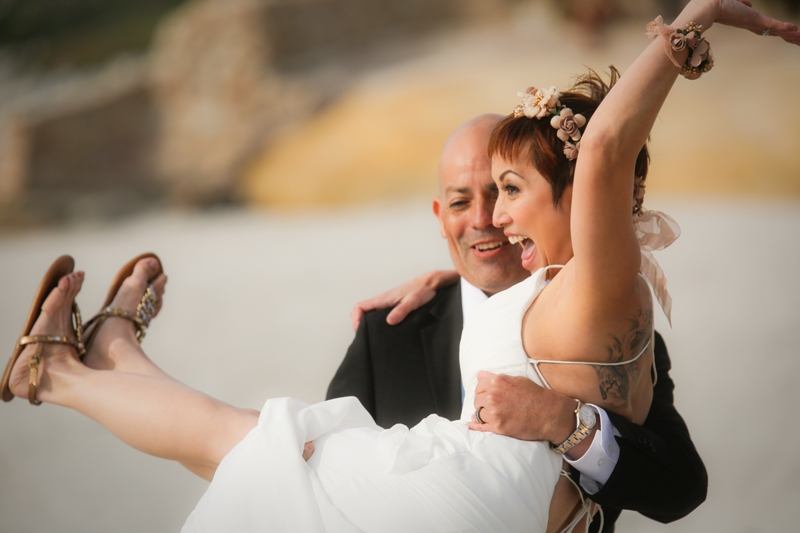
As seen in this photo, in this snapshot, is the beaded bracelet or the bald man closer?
the beaded bracelet

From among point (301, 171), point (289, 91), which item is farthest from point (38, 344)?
point (289, 91)

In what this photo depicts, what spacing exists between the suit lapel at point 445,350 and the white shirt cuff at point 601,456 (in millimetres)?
637

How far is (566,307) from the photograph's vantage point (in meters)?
2.25

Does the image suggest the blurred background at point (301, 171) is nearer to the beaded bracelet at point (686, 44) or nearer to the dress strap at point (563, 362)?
the dress strap at point (563, 362)

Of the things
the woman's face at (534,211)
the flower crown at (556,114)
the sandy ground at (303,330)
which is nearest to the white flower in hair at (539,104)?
the flower crown at (556,114)

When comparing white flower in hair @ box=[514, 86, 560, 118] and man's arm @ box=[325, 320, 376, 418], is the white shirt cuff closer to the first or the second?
white flower in hair @ box=[514, 86, 560, 118]

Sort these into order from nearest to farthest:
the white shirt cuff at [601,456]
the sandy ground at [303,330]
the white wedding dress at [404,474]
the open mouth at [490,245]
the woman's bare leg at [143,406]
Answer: the white wedding dress at [404,474] → the white shirt cuff at [601,456] → the woman's bare leg at [143,406] → the open mouth at [490,245] → the sandy ground at [303,330]

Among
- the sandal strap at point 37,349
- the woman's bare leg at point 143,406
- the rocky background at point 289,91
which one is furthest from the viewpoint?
the rocky background at point 289,91

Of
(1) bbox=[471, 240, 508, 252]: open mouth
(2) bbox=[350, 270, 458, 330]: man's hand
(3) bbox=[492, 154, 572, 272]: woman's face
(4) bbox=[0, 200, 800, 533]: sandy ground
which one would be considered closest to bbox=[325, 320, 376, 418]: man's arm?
(2) bbox=[350, 270, 458, 330]: man's hand

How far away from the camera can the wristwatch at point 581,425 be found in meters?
2.36

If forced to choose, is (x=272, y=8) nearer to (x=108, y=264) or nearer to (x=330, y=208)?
(x=330, y=208)

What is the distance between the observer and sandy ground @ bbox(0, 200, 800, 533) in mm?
5949

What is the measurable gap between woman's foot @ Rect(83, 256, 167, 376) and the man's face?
0.95 meters

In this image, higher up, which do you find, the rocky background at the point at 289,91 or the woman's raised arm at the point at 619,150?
the rocky background at the point at 289,91
